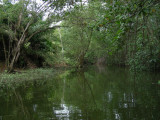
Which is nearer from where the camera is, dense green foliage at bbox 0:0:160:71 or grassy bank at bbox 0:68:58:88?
dense green foliage at bbox 0:0:160:71

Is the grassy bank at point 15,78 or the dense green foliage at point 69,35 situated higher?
the dense green foliage at point 69,35

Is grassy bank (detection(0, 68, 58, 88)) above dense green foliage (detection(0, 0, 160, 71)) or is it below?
below

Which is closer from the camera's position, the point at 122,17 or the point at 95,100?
the point at 122,17

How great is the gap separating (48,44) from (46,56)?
6.16 feet

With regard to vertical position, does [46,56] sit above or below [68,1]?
below

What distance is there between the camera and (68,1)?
7391 millimetres

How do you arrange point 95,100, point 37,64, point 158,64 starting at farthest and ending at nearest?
1. point 37,64
2. point 158,64
3. point 95,100

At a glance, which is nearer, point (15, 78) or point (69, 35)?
point (15, 78)

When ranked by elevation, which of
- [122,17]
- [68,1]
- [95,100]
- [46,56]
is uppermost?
[68,1]

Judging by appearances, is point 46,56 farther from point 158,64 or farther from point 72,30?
Result: point 158,64

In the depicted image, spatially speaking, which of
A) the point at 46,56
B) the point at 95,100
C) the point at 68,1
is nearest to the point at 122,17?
the point at 95,100

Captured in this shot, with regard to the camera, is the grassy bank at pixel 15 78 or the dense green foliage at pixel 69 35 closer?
the dense green foliage at pixel 69 35

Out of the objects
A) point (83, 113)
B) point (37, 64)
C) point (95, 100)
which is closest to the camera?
point (83, 113)

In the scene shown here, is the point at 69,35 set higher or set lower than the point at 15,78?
higher
